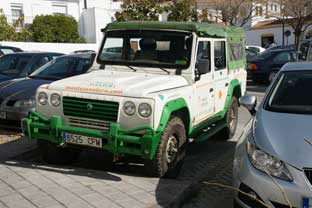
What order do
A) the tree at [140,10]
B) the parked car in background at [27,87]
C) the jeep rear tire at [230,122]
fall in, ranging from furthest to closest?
the tree at [140,10], the jeep rear tire at [230,122], the parked car in background at [27,87]

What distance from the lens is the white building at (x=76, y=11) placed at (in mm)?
30516

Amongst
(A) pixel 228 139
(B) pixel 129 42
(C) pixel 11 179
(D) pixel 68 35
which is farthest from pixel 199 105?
(D) pixel 68 35

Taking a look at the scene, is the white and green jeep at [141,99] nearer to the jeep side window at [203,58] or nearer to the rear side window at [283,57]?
the jeep side window at [203,58]

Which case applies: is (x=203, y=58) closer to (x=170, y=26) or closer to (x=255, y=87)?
(x=170, y=26)

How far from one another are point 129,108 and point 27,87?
363 centimetres

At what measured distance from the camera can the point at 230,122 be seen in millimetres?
8562

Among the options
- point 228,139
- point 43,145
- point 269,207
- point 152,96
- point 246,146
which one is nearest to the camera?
point 269,207

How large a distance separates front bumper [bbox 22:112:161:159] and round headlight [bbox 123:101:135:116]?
191 mm

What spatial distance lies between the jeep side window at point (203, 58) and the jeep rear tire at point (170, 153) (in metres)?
0.98

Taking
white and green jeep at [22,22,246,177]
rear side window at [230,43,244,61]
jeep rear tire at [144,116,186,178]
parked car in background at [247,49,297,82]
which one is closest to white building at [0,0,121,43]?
parked car in background at [247,49,297,82]

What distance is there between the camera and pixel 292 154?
3.93 meters

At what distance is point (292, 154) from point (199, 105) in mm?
2800

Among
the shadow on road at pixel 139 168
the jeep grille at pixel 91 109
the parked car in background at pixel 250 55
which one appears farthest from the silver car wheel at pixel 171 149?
the parked car in background at pixel 250 55

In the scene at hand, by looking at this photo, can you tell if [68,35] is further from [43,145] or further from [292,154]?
[292,154]
